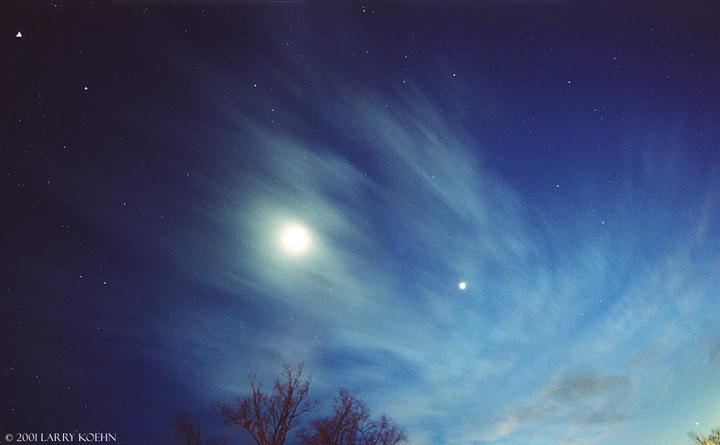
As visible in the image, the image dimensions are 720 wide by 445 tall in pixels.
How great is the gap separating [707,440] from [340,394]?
4735 centimetres

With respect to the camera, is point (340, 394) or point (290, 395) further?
point (340, 394)

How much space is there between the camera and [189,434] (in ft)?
87.0

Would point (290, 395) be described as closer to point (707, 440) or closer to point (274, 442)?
point (274, 442)

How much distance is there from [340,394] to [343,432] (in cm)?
263

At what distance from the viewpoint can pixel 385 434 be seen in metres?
28.3

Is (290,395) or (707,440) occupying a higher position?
(290,395)

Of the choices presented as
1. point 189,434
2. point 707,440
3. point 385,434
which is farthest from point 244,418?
point 707,440

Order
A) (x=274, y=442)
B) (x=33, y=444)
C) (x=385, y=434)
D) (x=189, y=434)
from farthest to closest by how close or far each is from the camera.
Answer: (x=33, y=444) < (x=385, y=434) < (x=189, y=434) < (x=274, y=442)

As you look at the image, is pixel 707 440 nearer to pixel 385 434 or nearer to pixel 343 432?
pixel 385 434

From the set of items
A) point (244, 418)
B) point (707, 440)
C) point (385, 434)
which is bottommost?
point (707, 440)

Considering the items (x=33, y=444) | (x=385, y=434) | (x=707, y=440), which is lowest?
(x=707, y=440)

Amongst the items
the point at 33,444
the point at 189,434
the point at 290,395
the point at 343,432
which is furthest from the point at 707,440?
the point at 33,444

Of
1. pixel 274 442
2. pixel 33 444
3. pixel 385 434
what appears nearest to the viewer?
pixel 274 442

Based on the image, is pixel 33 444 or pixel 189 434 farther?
pixel 33 444
